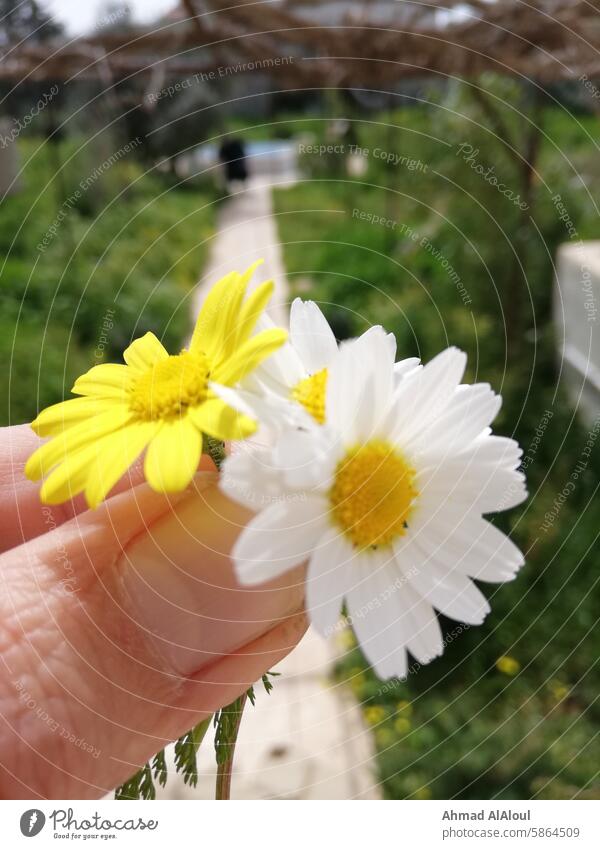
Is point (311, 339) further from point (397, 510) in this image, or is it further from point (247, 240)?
point (247, 240)

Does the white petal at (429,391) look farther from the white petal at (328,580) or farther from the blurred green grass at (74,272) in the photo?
the blurred green grass at (74,272)

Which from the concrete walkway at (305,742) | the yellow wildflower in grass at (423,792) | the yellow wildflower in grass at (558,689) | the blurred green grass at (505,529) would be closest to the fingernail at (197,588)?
the blurred green grass at (505,529)

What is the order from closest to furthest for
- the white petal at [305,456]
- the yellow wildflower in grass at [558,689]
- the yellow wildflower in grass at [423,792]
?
the white petal at [305,456], the yellow wildflower in grass at [423,792], the yellow wildflower in grass at [558,689]

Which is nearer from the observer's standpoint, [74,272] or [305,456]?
[305,456]

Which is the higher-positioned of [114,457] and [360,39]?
[360,39]

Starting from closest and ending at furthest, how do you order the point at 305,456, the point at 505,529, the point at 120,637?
the point at 305,456, the point at 120,637, the point at 505,529

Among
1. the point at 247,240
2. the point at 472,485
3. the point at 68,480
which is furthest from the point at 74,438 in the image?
the point at 247,240
